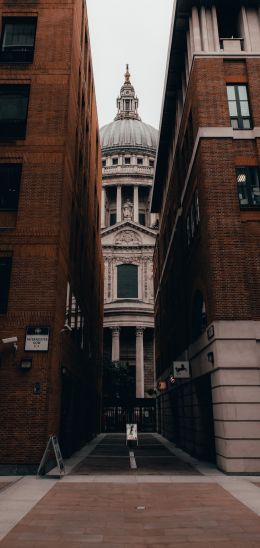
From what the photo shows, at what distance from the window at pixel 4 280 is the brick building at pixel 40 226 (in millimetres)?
39

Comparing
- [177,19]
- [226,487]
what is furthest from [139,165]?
[226,487]

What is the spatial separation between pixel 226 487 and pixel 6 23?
22128 mm

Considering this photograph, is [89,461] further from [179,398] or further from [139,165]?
[139,165]

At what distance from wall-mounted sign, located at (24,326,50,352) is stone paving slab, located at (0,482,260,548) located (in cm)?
500

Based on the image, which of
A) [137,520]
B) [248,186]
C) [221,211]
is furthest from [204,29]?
[137,520]

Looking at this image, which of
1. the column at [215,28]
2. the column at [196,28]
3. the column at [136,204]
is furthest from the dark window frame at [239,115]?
the column at [136,204]

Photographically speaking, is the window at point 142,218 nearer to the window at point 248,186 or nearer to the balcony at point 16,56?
the balcony at point 16,56

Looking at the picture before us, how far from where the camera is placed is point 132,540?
7.27 metres

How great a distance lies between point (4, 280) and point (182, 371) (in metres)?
9.54

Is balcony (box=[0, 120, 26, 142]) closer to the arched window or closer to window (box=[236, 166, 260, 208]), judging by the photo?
window (box=[236, 166, 260, 208])

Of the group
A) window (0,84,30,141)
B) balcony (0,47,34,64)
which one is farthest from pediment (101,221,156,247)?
window (0,84,30,141)

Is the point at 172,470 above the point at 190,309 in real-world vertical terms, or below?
below

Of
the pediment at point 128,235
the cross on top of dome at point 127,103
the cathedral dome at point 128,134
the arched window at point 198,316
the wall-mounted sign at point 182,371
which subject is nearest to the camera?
the arched window at point 198,316

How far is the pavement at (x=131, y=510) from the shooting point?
7.30 m
